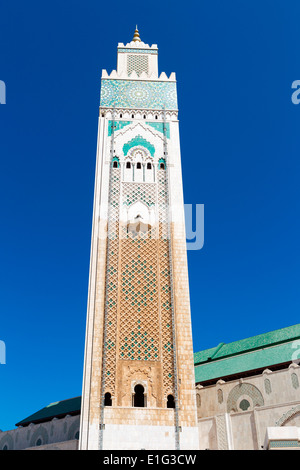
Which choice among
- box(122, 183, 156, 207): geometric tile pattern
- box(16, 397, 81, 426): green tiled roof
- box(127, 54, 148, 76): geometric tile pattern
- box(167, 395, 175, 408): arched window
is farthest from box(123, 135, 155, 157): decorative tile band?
box(16, 397, 81, 426): green tiled roof

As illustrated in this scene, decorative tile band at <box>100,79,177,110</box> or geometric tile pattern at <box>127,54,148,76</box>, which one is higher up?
geometric tile pattern at <box>127,54,148,76</box>

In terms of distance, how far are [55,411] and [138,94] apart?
10.4m

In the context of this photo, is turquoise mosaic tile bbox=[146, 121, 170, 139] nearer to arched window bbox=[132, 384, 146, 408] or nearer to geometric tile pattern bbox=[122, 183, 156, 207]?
geometric tile pattern bbox=[122, 183, 156, 207]

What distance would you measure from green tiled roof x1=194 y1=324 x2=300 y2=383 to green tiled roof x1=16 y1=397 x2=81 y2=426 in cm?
431

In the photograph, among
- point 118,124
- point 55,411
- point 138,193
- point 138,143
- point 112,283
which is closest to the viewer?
point 112,283

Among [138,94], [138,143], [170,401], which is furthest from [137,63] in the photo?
[170,401]

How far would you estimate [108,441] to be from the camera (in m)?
6.91

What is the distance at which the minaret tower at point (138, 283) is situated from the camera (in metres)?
7.15

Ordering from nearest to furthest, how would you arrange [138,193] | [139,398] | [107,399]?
[107,399]
[139,398]
[138,193]

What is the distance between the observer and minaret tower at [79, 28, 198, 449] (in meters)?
7.15

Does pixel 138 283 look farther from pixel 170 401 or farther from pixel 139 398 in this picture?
pixel 170 401

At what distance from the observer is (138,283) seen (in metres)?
8.39
